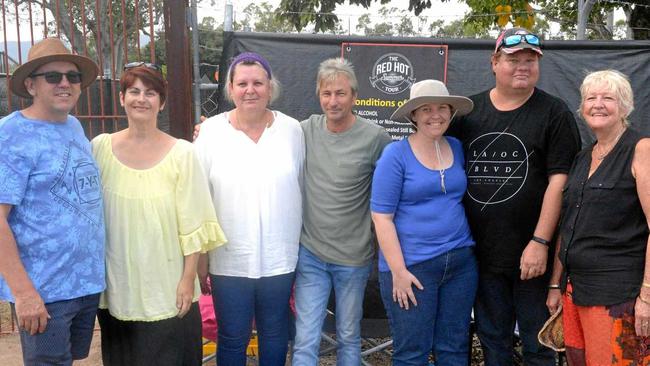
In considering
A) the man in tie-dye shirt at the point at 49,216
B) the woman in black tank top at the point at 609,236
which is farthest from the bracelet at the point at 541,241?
the man in tie-dye shirt at the point at 49,216

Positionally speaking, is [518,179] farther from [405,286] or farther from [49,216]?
[49,216]

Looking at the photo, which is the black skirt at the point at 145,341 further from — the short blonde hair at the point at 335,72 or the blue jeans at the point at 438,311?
the short blonde hair at the point at 335,72

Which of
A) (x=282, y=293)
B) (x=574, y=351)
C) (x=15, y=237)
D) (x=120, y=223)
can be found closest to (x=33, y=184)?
(x=15, y=237)

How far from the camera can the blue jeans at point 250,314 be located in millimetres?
2902

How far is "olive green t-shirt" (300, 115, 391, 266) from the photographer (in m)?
2.96

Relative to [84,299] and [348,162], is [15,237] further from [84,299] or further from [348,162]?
[348,162]

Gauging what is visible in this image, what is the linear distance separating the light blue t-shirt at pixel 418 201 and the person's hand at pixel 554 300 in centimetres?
47

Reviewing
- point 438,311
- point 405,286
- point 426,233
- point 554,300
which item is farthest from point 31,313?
point 554,300

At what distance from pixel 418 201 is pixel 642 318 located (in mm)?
1010

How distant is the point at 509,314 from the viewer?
2963mm

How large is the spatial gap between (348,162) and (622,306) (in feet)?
4.36

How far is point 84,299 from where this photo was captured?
7.92 feet

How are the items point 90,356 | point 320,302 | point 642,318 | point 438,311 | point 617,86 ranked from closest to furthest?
point 642,318
point 617,86
point 438,311
point 320,302
point 90,356

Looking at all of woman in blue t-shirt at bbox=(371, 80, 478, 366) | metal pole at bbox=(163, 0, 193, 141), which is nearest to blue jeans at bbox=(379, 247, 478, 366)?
woman in blue t-shirt at bbox=(371, 80, 478, 366)
